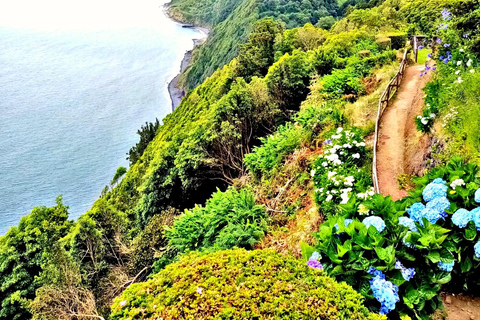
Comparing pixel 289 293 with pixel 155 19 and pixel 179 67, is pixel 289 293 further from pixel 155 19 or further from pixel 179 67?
pixel 155 19

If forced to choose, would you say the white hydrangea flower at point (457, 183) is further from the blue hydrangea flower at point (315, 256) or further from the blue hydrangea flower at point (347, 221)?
the blue hydrangea flower at point (315, 256)

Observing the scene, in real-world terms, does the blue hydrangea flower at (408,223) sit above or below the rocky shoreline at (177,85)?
below

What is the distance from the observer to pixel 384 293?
4465 mm

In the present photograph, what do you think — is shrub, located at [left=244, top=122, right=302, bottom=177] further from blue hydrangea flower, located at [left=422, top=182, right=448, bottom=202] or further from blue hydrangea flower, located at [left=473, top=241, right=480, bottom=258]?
blue hydrangea flower, located at [left=473, top=241, right=480, bottom=258]

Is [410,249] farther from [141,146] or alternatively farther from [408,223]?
[141,146]

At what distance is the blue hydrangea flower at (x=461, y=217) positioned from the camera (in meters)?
4.83

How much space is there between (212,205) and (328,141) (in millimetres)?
3613

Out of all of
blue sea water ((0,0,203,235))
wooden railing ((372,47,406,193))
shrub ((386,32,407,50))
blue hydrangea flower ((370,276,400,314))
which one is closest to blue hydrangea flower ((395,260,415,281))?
blue hydrangea flower ((370,276,400,314))

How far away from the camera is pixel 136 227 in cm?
2188

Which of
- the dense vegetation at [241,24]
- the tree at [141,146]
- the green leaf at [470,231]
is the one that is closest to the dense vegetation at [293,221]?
the green leaf at [470,231]

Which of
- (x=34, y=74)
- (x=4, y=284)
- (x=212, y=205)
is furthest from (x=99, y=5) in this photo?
(x=212, y=205)

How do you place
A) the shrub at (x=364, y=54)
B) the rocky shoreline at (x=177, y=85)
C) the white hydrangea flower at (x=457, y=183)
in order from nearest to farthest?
the white hydrangea flower at (x=457, y=183) → the shrub at (x=364, y=54) → the rocky shoreline at (x=177, y=85)

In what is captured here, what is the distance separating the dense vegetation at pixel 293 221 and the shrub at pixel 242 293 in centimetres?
2

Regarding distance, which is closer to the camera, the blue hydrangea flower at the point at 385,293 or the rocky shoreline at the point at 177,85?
the blue hydrangea flower at the point at 385,293
